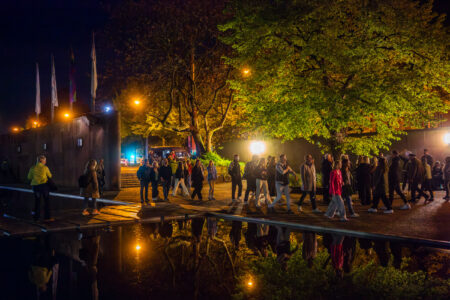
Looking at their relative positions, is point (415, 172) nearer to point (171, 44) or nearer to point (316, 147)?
point (316, 147)

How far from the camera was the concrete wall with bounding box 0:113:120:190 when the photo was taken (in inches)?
848

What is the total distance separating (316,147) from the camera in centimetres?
2539

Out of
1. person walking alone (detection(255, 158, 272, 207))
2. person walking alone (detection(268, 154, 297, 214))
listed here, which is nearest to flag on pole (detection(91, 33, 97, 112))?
person walking alone (detection(255, 158, 272, 207))

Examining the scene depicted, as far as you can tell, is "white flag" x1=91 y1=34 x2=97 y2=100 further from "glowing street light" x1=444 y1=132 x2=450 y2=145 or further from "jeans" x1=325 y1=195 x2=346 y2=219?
"glowing street light" x1=444 y1=132 x2=450 y2=145

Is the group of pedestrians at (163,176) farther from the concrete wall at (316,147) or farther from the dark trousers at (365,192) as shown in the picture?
the concrete wall at (316,147)

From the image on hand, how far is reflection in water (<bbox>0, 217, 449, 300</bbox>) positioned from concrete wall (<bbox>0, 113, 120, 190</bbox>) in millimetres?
12571

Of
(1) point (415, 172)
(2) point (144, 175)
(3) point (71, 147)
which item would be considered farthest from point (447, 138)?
(3) point (71, 147)

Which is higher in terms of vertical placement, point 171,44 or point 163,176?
point 171,44

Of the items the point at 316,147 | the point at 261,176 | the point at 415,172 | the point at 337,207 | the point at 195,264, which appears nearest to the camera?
the point at 195,264

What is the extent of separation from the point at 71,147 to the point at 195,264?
70.1ft

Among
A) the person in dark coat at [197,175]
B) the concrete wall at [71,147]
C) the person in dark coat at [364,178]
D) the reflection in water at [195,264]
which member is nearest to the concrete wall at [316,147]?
the person in dark coat at [197,175]

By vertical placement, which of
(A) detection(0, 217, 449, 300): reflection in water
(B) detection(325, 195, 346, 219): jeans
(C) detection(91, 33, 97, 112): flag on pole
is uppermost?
(C) detection(91, 33, 97, 112): flag on pole

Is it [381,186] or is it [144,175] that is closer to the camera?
[381,186]

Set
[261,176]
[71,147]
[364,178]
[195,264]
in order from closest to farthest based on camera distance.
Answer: [195,264] → [364,178] → [261,176] → [71,147]
